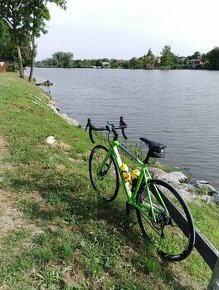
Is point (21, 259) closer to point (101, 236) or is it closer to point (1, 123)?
point (101, 236)

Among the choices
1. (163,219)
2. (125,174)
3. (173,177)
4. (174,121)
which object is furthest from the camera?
(174,121)

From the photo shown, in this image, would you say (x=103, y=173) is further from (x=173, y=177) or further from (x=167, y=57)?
(x=167, y=57)

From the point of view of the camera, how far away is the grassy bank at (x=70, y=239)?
16.3ft

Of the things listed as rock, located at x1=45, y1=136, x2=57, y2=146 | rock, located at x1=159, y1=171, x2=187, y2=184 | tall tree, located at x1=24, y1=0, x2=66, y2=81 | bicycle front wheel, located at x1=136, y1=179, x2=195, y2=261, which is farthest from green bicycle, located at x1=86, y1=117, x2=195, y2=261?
tall tree, located at x1=24, y1=0, x2=66, y2=81

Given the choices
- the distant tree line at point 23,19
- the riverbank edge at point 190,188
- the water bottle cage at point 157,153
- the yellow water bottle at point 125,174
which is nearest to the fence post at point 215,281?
the water bottle cage at point 157,153

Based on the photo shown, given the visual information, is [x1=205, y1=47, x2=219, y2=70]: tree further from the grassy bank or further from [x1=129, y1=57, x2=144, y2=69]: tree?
the grassy bank

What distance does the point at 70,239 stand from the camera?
5.67 m

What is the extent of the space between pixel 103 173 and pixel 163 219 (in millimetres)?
2333

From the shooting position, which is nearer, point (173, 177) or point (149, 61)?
point (173, 177)

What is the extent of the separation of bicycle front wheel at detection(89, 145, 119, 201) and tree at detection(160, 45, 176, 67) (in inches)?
6994

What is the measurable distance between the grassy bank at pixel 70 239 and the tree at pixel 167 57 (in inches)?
6993

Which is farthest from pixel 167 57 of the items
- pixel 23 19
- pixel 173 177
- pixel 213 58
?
pixel 173 177

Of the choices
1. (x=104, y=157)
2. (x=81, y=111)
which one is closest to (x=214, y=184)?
(x=104, y=157)

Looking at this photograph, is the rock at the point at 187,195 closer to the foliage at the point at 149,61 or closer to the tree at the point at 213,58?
the tree at the point at 213,58
